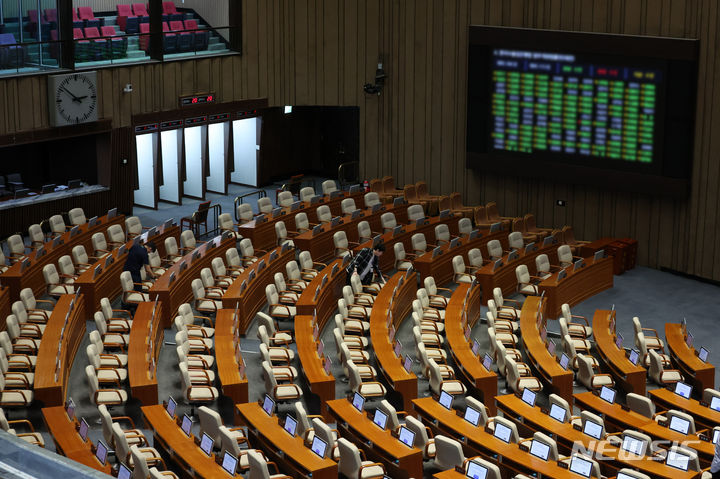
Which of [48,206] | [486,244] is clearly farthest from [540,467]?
[48,206]

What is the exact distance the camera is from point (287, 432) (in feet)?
33.4

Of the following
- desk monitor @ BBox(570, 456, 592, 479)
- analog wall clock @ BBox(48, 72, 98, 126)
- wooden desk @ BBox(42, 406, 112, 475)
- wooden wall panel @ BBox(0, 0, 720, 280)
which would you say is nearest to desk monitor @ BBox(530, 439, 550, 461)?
desk monitor @ BBox(570, 456, 592, 479)

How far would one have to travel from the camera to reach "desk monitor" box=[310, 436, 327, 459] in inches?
382

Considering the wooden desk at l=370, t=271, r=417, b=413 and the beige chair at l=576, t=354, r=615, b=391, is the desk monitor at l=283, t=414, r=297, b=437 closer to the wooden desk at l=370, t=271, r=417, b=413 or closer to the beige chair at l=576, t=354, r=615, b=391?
the wooden desk at l=370, t=271, r=417, b=413

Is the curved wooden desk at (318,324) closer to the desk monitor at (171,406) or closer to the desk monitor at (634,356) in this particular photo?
the desk monitor at (171,406)

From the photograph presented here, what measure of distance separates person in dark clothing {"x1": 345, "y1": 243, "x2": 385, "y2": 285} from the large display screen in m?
4.79

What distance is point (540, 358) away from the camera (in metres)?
12.9

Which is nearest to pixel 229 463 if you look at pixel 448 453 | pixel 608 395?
pixel 448 453

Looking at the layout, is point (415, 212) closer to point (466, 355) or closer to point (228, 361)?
point (466, 355)

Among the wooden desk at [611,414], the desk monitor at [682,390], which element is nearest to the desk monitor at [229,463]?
the wooden desk at [611,414]

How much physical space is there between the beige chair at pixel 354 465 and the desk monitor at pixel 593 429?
2135 mm

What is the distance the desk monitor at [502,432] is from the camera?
1023 centimetres

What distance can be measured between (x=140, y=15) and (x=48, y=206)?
4.11m

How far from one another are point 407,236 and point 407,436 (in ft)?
26.3
